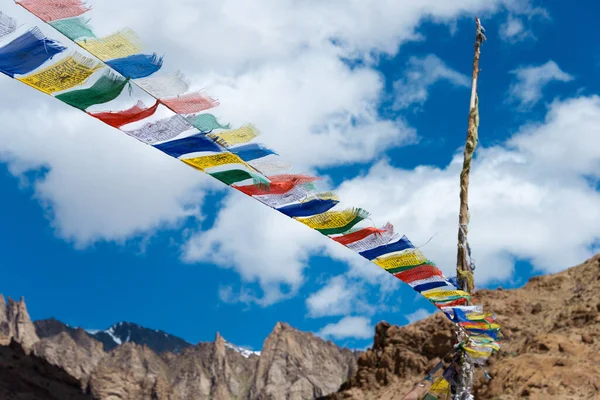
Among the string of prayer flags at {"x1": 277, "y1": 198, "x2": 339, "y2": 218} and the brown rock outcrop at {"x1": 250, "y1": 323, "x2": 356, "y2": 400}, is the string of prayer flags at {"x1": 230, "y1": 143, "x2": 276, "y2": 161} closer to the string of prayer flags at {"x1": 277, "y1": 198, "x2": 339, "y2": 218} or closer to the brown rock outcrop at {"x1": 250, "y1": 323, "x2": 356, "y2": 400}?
the string of prayer flags at {"x1": 277, "y1": 198, "x2": 339, "y2": 218}

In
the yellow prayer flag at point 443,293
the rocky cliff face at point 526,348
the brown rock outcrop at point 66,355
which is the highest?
the brown rock outcrop at point 66,355

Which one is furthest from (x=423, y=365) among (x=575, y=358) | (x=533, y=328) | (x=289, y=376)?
(x=289, y=376)

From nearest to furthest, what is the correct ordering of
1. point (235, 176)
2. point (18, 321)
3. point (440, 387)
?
point (235, 176)
point (440, 387)
point (18, 321)

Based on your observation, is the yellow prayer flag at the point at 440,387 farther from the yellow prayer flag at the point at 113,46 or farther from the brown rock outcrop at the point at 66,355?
the brown rock outcrop at the point at 66,355

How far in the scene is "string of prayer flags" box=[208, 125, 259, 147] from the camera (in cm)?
716

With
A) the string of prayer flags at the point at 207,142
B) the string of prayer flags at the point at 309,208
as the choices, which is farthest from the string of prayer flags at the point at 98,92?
the string of prayer flags at the point at 309,208

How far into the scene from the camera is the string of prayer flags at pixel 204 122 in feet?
22.3

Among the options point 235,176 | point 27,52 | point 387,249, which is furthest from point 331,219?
point 27,52

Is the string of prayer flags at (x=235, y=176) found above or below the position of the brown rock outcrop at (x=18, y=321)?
below

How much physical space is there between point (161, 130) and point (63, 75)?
1010 mm

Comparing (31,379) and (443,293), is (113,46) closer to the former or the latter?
(443,293)

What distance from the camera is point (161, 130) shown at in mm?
6977

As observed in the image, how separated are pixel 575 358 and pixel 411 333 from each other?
2352 centimetres

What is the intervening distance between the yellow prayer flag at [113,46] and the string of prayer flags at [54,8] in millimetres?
241
